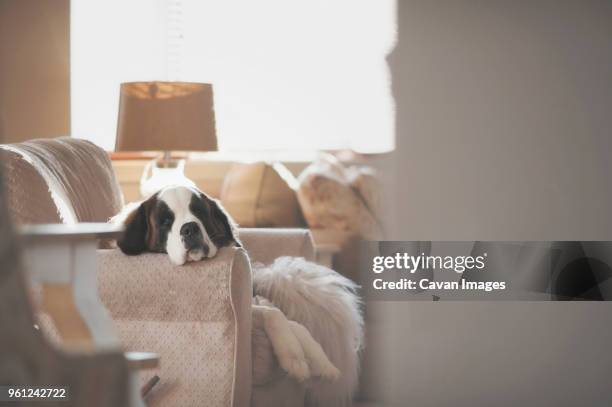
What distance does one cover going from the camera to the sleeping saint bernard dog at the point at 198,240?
213cm

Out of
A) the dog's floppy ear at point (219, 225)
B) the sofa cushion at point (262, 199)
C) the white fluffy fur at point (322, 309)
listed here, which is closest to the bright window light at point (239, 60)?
the sofa cushion at point (262, 199)

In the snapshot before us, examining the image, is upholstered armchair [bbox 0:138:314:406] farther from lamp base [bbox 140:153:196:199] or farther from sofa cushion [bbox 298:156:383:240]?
sofa cushion [bbox 298:156:383:240]

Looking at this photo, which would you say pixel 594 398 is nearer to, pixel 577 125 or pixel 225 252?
pixel 577 125

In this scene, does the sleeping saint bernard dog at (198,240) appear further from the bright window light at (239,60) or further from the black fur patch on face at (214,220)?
the bright window light at (239,60)

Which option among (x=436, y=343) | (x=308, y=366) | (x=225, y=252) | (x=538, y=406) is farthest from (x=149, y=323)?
(x=538, y=406)

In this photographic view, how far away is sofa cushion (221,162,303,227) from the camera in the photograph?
3.90m

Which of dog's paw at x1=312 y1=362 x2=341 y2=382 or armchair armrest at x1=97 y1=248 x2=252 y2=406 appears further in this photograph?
dog's paw at x1=312 y1=362 x2=341 y2=382

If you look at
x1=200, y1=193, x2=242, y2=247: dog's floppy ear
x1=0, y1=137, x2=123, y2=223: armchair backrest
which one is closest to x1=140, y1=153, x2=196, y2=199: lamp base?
x1=0, y1=137, x2=123, y2=223: armchair backrest

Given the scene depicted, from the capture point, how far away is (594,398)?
2.76 m

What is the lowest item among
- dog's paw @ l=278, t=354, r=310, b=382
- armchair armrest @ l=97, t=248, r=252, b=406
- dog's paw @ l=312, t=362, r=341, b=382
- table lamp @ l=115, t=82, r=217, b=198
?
dog's paw @ l=312, t=362, r=341, b=382

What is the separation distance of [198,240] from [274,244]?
85 centimetres

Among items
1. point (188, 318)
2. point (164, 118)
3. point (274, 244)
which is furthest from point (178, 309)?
point (164, 118)

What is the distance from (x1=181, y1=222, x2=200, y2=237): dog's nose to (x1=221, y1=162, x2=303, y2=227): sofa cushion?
1.71 metres

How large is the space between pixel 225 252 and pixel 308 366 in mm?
386
